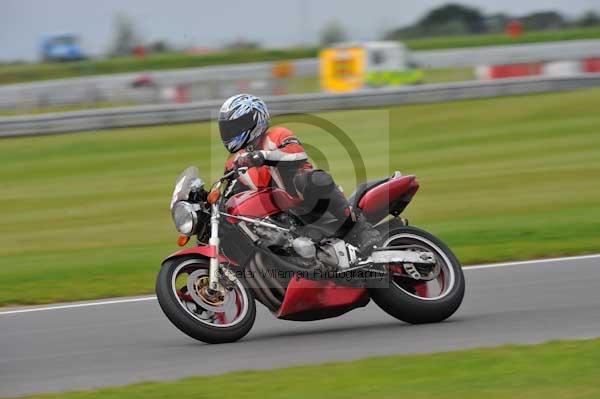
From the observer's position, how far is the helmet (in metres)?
6.83

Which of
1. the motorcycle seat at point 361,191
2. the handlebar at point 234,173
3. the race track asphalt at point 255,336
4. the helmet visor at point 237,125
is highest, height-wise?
the helmet visor at point 237,125

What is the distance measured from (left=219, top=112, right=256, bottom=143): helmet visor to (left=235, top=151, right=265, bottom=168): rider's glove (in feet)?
1.00

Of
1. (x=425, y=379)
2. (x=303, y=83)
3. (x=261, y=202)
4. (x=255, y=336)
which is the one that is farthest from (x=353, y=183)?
(x=303, y=83)

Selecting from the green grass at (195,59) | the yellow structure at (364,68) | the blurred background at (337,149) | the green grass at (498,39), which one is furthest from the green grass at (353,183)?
the green grass at (195,59)

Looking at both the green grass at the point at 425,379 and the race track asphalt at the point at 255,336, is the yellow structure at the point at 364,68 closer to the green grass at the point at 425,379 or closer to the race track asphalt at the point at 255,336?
the race track asphalt at the point at 255,336

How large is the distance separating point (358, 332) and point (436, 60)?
35176mm

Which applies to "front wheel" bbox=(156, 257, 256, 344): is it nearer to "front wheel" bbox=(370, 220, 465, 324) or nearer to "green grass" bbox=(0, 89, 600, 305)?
"front wheel" bbox=(370, 220, 465, 324)

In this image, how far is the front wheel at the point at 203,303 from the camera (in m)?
6.65

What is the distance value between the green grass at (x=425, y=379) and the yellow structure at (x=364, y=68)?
98.7 feet

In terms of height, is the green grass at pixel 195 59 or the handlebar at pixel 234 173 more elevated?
the handlebar at pixel 234 173

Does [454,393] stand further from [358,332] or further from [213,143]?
[213,143]

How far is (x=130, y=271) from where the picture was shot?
10391 mm

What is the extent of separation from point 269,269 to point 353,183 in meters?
9.78

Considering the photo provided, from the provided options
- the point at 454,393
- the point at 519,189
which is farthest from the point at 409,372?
the point at 519,189
